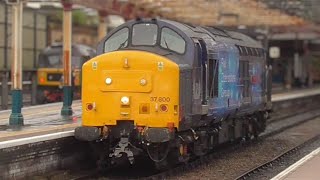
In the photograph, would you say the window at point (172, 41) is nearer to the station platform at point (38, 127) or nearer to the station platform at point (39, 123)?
the station platform at point (38, 127)

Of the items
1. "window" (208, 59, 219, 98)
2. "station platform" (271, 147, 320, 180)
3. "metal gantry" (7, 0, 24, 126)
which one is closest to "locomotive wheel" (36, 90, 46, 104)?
"metal gantry" (7, 0, 24, 126)

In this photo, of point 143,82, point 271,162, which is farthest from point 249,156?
point 143,82

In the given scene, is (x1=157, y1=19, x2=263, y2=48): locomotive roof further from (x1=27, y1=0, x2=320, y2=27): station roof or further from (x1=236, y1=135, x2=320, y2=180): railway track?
(x1=27, y1=0, x2=320, y2=27): station roof

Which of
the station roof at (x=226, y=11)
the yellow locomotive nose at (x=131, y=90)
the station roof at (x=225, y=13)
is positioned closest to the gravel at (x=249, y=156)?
the yellow locomotive nose at (x=131, y=90)

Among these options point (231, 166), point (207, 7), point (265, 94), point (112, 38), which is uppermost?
point (207, 7)

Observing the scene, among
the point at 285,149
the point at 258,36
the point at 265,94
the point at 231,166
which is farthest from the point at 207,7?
the point at 231,166

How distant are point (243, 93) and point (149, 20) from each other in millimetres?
5262

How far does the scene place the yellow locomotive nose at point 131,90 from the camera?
523 inches

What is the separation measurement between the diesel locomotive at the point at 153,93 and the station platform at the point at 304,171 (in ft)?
7.13

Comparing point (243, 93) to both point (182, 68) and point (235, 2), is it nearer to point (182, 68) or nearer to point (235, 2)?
point (182, 68)

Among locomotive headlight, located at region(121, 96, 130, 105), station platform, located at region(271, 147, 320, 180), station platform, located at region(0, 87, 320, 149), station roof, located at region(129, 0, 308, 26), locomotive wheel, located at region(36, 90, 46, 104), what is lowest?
station platform, located at region(271, 147, 320, 180)

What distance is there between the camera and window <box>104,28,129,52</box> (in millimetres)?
14570

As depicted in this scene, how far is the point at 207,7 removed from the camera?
38.9 m

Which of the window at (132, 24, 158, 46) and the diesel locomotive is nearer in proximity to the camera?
the diesel locomotive
